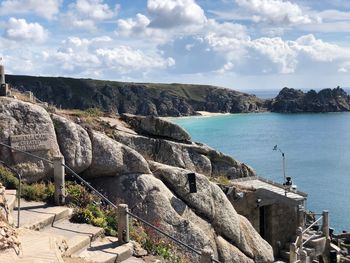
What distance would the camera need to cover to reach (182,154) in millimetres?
→ 26109

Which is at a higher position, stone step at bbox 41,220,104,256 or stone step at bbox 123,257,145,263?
stone step at bbox 41,220,104,256

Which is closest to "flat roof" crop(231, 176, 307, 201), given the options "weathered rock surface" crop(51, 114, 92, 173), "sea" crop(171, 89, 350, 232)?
"weathered rock surface" crop(51, 114, 92, 173)

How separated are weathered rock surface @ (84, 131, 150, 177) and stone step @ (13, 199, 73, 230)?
11.4 ft

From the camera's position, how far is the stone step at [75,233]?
13302 mm

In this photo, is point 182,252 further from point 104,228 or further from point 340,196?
point 340,196

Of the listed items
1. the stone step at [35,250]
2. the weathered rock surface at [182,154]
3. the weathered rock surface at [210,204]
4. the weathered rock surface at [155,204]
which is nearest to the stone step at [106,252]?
the stone step at [35,250]

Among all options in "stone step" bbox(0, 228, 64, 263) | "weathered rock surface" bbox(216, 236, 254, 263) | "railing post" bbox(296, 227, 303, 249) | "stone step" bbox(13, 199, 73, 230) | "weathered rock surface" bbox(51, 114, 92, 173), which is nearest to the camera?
"stone step" bbox(0, 228, 64, 263)

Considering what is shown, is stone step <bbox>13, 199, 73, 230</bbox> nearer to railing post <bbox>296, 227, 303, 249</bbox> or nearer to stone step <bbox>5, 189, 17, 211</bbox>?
stone step <bbox>5, 189, 17, 211</bbox>

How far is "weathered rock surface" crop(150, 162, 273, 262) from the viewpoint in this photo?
2055cm

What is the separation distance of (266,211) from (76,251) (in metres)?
19.9

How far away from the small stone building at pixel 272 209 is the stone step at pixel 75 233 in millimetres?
15259

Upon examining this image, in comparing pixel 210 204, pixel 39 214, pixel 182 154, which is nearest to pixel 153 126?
pixel 182 154

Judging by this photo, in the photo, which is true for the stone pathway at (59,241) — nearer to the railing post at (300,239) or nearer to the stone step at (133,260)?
the stone step at (133,260)

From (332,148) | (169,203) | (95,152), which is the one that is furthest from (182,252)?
(332,148)
